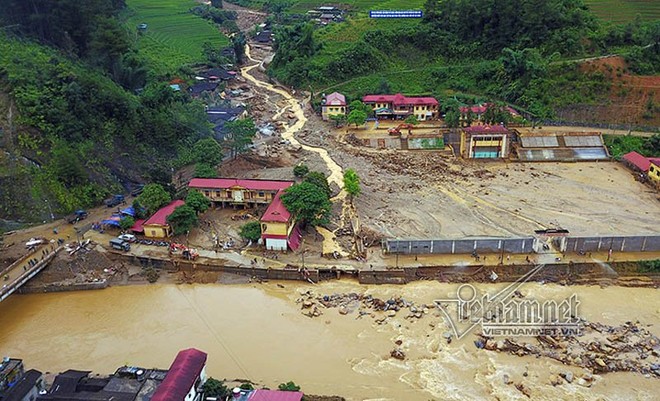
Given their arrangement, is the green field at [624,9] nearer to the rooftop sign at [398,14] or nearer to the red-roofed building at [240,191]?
the rooftop sign at [398,14]

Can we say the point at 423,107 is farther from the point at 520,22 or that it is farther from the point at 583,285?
the point at 583,285

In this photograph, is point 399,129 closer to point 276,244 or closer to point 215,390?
point 276,244

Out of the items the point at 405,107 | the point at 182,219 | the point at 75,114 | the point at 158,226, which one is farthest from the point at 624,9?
the point at 75,114

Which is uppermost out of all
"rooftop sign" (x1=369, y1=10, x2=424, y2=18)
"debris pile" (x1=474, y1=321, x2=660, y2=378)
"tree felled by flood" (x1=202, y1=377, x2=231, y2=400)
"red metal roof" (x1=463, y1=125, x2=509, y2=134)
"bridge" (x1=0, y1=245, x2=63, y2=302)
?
"rooftop sign" (x1=369, y1=10, x2=424, y2=18)

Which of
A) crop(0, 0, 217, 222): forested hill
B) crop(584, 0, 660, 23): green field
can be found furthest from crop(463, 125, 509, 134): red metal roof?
crop(584, 0, 660, 23): green field

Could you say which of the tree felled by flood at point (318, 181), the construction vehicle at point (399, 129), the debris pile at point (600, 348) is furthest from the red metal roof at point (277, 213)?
the construction vehicle at point (399, 129)

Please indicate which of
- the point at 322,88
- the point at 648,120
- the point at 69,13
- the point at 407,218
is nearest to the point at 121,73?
the point at 69,13

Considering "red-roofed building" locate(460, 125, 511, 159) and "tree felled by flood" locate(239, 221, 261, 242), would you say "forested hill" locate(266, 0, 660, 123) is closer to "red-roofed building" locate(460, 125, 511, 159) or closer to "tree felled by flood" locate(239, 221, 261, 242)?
"red-roofed building" locate(460, 125, 511, 159)
